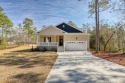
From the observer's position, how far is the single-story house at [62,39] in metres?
28.7

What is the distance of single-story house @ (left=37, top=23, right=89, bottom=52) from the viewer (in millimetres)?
28688

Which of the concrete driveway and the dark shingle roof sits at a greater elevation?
the dark shingle roof

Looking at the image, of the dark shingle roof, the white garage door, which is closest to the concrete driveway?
the white garage door

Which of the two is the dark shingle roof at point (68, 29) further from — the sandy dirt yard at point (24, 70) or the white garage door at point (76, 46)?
the sandy dirt yard at point (24, 70)

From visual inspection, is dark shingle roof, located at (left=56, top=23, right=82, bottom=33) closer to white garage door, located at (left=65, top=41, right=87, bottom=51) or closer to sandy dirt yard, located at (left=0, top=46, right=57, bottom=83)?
white garage door, located at (left=65, top=41, right=87, bottom=51)

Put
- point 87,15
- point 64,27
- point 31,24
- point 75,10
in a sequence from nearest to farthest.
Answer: point 75,10 → point 87,15 → point 64,27 → point 31,24

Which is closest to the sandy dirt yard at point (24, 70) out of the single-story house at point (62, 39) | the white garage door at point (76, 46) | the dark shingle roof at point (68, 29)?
the single-story house at point (62, 39)

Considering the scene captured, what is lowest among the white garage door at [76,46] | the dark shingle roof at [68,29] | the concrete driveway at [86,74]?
the concrete driveway at [86,74]

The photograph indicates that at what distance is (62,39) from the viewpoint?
104 feet

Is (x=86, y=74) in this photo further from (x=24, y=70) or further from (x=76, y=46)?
(x=76, y=46)

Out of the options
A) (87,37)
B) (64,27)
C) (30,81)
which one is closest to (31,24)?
(64,27)

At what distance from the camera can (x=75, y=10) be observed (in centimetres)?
2517

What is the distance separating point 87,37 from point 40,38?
8396 mm

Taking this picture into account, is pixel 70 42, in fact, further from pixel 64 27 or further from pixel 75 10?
pixel 75 10
